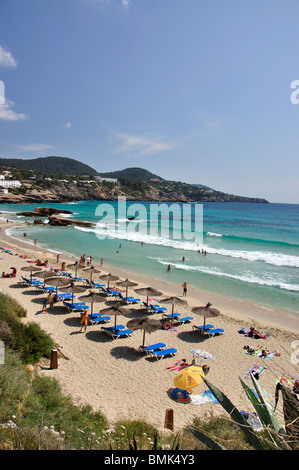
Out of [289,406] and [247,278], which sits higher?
[289,406]

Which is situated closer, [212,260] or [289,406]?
[289,406]

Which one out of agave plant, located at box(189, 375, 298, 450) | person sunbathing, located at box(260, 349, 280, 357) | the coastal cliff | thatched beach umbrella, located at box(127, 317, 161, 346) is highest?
the coastal cliff

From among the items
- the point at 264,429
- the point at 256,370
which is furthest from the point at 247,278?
the point at 264,429

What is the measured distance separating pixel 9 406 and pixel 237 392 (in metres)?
6.76

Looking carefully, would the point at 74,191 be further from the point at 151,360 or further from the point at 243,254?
the point at 151,360

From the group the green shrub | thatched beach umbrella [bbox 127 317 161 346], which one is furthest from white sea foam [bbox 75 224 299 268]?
the green shrub

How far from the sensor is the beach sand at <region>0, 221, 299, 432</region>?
309 inches

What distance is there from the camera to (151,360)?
1056cm

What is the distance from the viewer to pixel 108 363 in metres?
10.0

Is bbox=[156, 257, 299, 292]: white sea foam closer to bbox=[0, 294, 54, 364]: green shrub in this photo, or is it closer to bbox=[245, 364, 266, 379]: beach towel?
bbox=[245, 364, 266, 379]: beach towel

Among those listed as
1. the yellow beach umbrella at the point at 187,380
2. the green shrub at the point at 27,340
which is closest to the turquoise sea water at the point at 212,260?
the yellow beach umbrella at the point at 187,380

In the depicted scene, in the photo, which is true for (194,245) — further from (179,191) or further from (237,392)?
(179,191)

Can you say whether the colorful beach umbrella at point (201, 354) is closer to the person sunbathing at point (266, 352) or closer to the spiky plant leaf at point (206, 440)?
the person sunbathing at point (266, 352)
